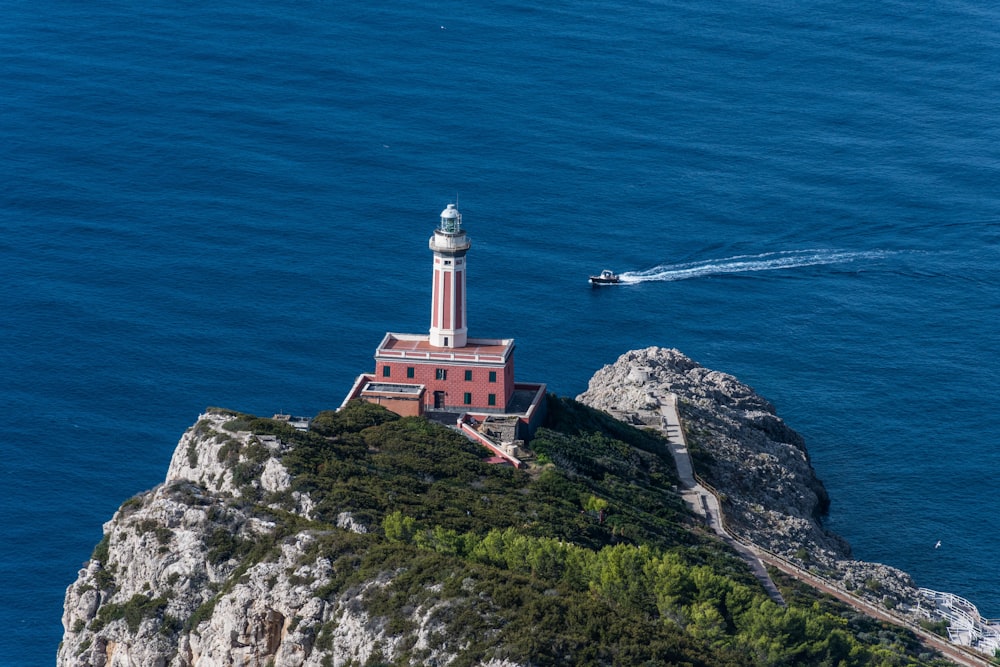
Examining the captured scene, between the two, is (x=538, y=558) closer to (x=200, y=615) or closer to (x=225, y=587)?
(x=225, y=587)

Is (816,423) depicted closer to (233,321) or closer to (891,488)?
(891,488)

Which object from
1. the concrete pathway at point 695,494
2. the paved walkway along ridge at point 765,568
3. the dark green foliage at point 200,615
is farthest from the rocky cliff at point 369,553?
the paved walkway along ridge at point 765,568

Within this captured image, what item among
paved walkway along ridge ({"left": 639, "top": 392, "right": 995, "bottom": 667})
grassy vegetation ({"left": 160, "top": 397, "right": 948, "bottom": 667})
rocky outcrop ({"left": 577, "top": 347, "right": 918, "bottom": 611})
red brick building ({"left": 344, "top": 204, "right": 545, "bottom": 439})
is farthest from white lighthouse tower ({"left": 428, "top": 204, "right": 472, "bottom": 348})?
rocky outcrop ({"left": 577, "top": 347, "right": 918, "bottom": 611})

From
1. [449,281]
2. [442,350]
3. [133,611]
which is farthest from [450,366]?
[133,611]

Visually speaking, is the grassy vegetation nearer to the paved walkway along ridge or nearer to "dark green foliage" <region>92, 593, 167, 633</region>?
"dark green foliage" <region>92, 593, 167, 633</region>

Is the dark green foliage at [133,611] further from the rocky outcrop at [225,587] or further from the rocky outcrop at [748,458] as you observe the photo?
the rocky outcrop at [748,458]

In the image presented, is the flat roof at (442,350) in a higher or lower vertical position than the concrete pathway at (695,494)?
higher
